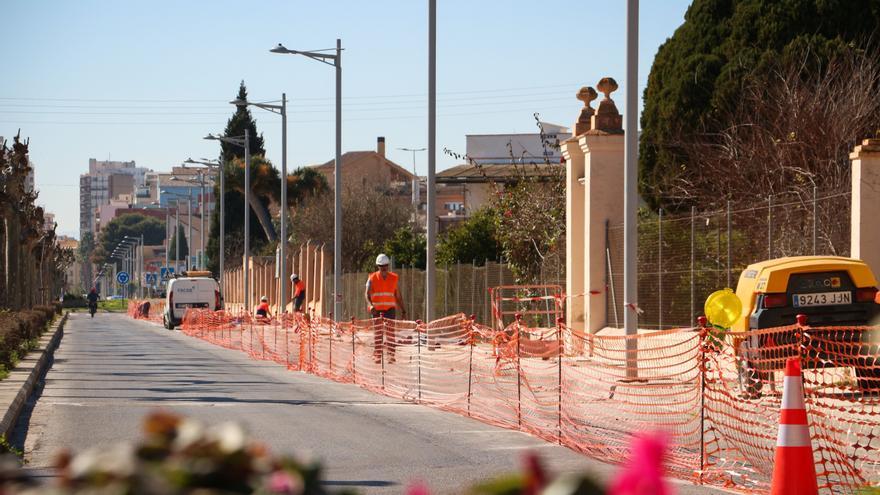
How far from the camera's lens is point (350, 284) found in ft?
169

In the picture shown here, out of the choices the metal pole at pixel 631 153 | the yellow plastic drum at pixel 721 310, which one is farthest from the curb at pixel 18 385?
the yellow plastic drum at pixel 721 310

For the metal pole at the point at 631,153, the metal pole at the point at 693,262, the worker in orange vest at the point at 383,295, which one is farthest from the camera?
the worker in orange vest at the point at 383,295

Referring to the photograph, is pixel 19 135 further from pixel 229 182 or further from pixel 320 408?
pixel 229 182

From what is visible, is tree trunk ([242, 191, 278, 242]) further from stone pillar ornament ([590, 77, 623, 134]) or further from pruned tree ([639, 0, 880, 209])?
stone pillar ornament ([590, 77, 623, 134])

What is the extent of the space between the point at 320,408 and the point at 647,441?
48.4ft

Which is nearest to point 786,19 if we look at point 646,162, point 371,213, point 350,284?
point 646,162

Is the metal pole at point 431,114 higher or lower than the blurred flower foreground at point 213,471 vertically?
higher

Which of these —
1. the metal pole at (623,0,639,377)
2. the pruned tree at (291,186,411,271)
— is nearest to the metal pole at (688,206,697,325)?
the metal pole at (623,0,639,377)

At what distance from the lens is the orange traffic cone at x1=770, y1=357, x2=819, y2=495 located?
841 cm

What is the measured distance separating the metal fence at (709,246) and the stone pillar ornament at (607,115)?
1.70 m

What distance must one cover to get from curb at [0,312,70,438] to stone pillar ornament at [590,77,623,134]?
10.1 metres

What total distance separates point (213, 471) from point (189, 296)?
58804mm

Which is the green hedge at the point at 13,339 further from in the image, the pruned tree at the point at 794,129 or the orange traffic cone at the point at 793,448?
the pruned tree at the point at 794,129

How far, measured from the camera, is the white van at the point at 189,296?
59.5m
